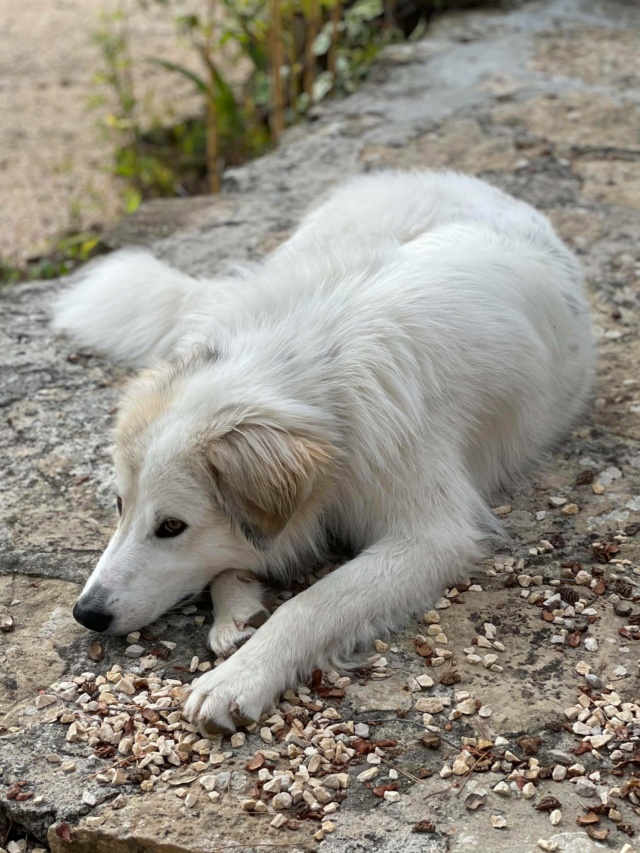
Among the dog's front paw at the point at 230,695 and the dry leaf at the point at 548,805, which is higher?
the dog's front paw at the point at 230,695

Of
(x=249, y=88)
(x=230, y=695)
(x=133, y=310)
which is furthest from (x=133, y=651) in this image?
(x=249, y=88)

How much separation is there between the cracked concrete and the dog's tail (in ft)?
0.44

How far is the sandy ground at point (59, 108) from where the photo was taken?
8.21 meters

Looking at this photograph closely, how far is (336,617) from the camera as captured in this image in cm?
300

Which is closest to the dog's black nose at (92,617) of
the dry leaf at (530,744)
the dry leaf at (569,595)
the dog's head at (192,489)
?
the dog's head at (192,489)

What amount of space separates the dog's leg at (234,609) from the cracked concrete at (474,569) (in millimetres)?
91

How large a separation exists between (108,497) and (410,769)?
1606mm

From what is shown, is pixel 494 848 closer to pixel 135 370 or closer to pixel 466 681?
pixel 466 681

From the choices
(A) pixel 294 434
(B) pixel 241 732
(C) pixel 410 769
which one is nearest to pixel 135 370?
(A) pixel 294 434

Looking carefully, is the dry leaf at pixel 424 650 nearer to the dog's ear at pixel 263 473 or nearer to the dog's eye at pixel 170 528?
the dog's ear at pixel 263 473

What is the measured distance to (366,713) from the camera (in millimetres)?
2832

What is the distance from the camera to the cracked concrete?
2.53 metres

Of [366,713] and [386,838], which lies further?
[366,713]

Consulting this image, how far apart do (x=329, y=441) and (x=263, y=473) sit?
27cm
